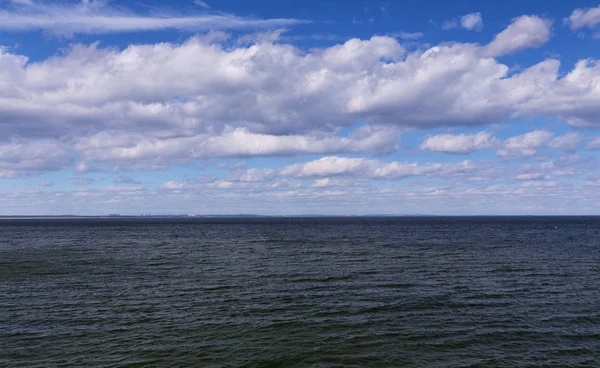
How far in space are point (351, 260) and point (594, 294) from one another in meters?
31.9

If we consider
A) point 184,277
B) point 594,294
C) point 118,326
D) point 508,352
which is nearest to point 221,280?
point 184,277

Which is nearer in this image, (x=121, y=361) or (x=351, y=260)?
(x=121, y=361)

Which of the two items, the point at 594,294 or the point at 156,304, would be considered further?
the point at 594,294

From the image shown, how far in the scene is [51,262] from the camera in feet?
208

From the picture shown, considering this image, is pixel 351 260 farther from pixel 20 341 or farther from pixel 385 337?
pixel 20 341

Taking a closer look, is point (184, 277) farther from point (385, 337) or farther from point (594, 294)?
point (594, 294)

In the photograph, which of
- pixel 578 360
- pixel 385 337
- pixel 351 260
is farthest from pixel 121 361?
pixel 351 260

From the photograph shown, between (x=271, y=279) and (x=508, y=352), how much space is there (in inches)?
1111

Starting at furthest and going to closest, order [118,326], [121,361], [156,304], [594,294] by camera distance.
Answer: [594,294] < [156,304] < [118,326] < [121,361]

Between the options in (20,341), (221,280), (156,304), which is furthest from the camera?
(221,280)

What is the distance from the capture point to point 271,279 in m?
48.2

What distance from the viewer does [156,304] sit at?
3606cm

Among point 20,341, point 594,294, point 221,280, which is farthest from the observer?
point 221,280

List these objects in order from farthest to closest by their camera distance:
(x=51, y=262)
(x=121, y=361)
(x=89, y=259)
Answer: (x=89, y=259) → (x=51, y=262) → (x=121, y=361)
